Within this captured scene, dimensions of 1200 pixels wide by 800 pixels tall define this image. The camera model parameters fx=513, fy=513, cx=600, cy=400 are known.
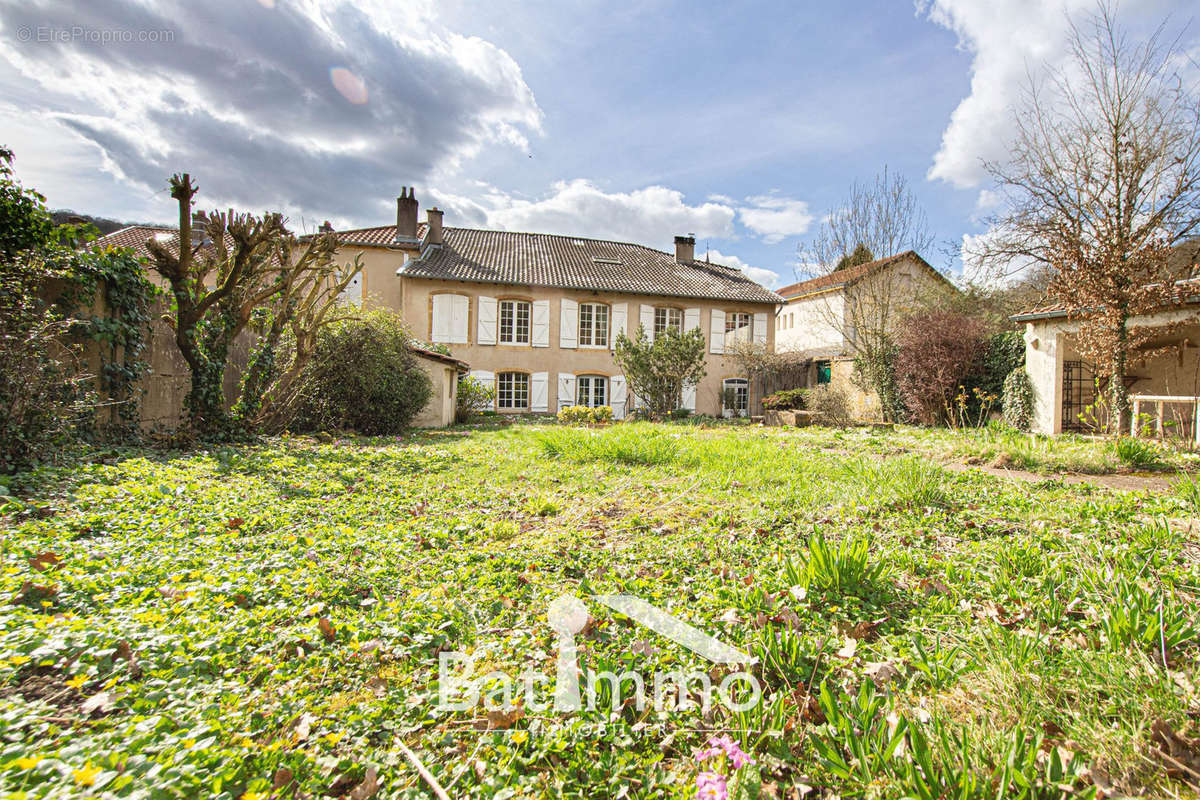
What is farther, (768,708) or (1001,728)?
(768,708)

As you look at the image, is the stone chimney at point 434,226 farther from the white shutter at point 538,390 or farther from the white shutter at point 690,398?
the white shutter at point 690,398

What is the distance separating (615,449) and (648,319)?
13789 mm

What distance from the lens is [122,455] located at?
16.9 feet

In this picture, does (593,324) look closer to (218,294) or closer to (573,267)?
(573,267)

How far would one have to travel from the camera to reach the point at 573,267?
2061 centimetres

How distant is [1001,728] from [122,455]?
702 cm

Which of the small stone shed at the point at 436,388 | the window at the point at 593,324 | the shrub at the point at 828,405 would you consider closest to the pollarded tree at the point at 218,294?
the small stone shed at the point at 436,388

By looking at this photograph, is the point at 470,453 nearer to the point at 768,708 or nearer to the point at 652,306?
the point at 768,708

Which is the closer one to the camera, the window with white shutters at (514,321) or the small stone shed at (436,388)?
the small stone shed at (436,388)

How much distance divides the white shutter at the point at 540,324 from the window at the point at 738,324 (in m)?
7.17

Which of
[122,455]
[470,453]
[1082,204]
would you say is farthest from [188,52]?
[1082,204]

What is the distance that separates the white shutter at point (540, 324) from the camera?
1870cm

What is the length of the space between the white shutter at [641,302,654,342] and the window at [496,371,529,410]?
194 inches

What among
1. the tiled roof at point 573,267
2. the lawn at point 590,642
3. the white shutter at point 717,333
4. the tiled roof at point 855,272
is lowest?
the lawn at point 590,642
